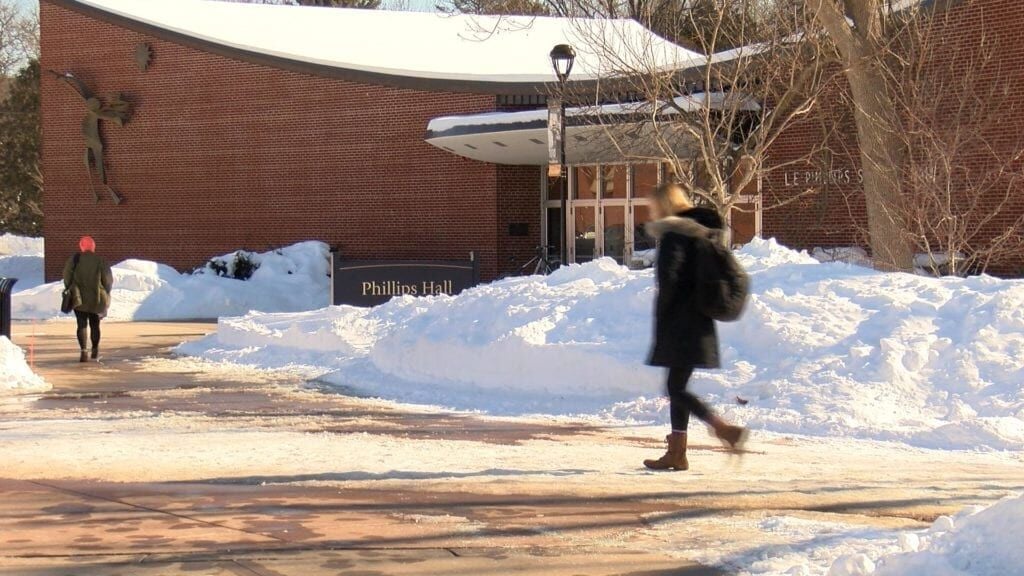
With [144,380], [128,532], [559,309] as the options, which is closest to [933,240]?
[559,309]

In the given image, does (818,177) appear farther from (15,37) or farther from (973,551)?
(15,37)

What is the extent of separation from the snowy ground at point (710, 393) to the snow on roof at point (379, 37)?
643 inches

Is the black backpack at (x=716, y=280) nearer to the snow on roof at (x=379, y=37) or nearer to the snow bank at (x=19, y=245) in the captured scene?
the snow on roof at (x=379, y=37)

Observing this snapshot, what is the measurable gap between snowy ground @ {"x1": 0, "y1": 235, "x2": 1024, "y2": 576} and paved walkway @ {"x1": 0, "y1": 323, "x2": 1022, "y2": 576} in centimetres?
16

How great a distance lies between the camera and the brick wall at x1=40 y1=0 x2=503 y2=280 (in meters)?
32.0

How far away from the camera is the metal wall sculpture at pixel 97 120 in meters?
36.9

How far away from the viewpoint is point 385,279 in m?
25.1

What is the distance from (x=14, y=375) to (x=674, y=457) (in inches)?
336

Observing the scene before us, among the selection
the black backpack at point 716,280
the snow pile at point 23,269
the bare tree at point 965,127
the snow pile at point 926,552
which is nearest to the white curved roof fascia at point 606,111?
the bare tree at point 965,127

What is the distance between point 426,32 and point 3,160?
69.8 feet

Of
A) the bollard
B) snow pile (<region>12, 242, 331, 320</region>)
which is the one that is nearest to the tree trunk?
the bollard

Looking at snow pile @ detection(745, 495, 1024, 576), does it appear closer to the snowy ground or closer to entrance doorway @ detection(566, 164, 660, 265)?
the snowy ground

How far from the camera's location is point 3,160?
51.4 metres

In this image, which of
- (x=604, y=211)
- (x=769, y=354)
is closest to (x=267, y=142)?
(x=604, y=211)
